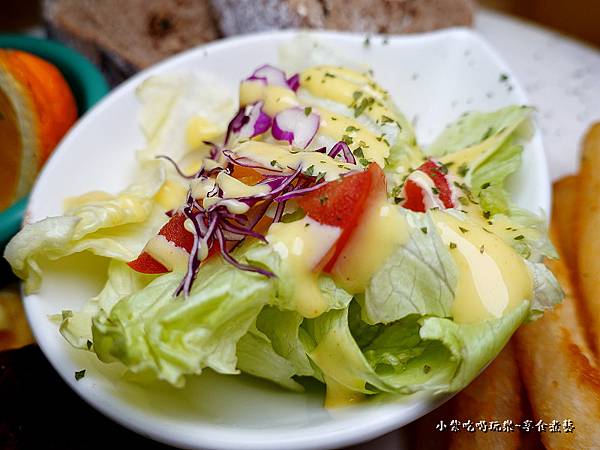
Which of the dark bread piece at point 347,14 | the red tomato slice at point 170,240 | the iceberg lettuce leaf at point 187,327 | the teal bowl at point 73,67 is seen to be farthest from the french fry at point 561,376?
the teal bowl at point 73,67

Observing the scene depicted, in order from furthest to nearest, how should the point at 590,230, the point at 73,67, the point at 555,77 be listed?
1. the point at 555,77
2. the point at 73,67
3. the point at 590,230

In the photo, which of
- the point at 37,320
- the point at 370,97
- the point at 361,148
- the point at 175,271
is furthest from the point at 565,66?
the point at 37,320

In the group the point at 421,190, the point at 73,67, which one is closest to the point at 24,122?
the point at 73,67


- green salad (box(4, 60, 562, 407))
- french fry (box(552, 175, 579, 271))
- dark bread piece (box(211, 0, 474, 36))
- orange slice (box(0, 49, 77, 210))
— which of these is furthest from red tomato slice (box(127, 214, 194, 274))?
dark bread piece (box(211, 0, 474, 36))

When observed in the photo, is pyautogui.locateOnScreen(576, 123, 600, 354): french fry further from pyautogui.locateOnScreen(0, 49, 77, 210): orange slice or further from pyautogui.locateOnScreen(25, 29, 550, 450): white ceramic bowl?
pyautogui.locateOnScreen(0, 49, 77, 210): orange slice

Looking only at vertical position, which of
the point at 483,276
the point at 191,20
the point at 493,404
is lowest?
the point at 493,404

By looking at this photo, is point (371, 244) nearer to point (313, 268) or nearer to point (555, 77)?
point (313, 268)
